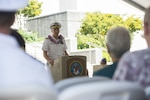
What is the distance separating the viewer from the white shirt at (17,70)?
141 centimetres

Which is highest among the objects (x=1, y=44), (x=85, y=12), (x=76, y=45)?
(x=85, y=12)

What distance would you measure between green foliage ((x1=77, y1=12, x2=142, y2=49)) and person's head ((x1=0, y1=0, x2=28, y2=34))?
17059 mm

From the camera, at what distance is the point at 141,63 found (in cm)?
193

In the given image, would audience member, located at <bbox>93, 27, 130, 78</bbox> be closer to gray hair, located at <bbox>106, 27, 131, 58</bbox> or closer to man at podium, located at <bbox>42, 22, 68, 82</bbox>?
gray hair, located at <bbox>106, 27, 131, 58</bbox>

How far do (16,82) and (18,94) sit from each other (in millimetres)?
42

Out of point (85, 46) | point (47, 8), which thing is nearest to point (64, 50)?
point (85, 46)

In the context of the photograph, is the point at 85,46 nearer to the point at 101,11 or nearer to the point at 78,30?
the point at 78,30

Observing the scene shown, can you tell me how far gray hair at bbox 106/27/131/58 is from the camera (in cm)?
257

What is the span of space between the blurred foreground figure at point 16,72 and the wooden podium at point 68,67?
431 cm

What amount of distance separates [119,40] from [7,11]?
3.80 feet

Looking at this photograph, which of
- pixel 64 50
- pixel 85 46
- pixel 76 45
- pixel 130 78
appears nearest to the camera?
pixel 130 78

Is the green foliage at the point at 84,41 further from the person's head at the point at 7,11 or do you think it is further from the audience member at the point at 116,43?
the person's head at the point at 7,11

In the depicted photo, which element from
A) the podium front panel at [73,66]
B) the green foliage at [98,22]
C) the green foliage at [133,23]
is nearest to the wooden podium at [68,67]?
the podium front panel at [73,66]

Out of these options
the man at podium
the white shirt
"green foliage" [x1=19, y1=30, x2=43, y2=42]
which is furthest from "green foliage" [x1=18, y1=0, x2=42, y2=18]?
the white shirt
